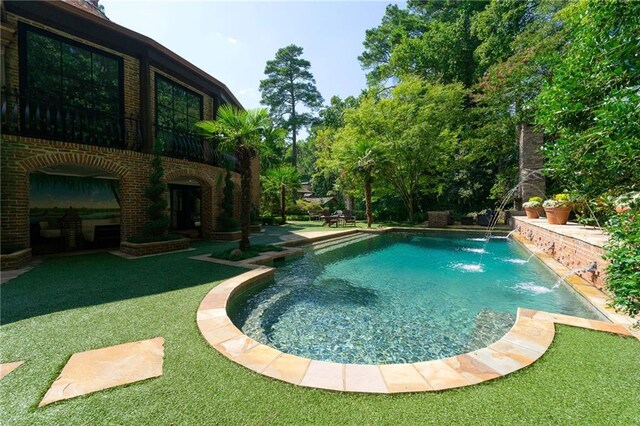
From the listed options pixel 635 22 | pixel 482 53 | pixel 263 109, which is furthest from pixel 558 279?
pixel 482 53

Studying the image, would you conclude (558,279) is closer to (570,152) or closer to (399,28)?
(570,152)

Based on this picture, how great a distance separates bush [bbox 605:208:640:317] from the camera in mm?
2066

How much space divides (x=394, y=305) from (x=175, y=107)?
10.6 m

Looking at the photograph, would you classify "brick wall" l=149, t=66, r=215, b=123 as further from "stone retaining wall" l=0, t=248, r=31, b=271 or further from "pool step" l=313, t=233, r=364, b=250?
"pool step" l=313, t=233, r=364, b=250

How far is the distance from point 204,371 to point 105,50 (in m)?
10.0

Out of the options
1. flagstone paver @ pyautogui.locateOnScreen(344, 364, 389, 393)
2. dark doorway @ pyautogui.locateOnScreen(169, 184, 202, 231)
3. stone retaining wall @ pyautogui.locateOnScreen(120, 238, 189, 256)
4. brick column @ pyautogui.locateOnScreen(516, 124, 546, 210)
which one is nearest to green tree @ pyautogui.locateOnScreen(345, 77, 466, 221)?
brick column @ pyautogui.locateOnScreen(516, 124, 546, 210)

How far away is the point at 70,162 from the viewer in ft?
22.6

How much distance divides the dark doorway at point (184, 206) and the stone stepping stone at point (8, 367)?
1135 cm

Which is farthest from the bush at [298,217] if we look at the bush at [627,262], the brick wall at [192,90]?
the bush at [627,262]

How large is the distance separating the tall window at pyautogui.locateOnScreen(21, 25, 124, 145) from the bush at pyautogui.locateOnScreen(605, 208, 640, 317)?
34.6ft

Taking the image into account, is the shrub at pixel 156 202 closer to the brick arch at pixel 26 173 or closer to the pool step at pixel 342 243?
the brick arch at pixel 26 173

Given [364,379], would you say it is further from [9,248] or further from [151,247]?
[9,248]

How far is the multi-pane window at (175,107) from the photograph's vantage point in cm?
976

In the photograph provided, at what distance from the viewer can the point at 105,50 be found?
805 centimetres
